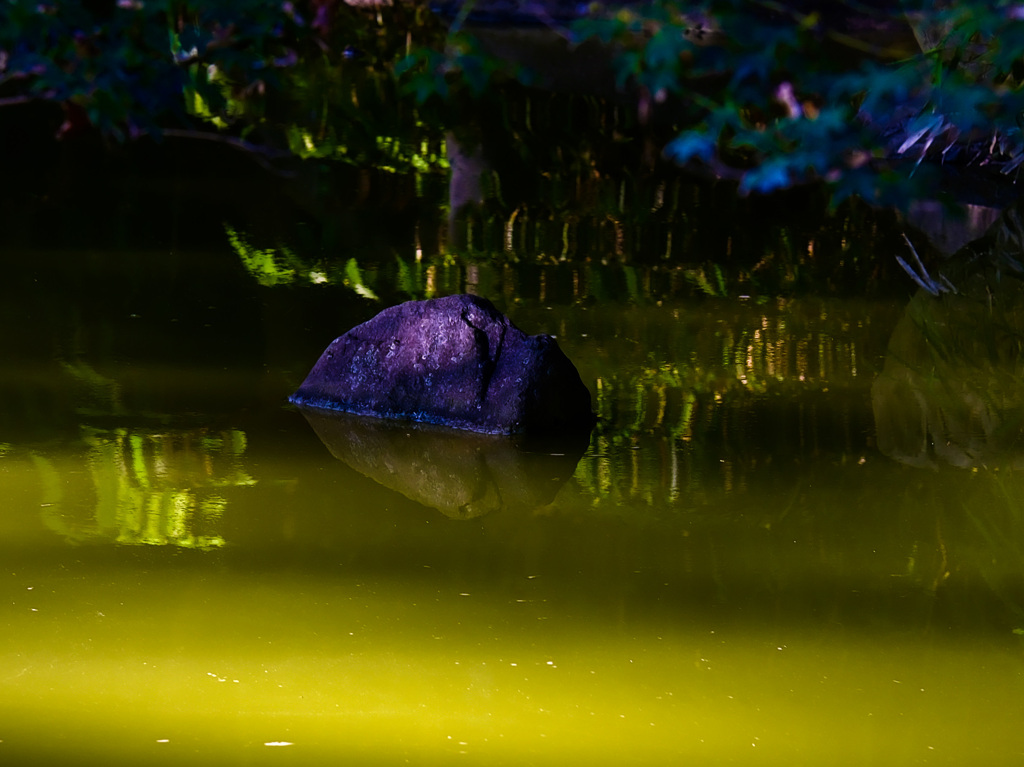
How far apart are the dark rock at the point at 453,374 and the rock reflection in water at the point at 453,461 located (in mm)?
82

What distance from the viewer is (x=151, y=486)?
4883 mm

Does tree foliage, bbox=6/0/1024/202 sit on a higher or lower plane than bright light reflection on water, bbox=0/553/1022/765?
higher

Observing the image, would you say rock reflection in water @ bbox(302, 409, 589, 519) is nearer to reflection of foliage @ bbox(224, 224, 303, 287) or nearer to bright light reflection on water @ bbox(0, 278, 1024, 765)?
bright light reflection on water @ bbox(0, 278, 1024, 765)

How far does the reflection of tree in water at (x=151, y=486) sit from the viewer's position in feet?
14.8

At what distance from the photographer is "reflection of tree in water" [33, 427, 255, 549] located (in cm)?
451

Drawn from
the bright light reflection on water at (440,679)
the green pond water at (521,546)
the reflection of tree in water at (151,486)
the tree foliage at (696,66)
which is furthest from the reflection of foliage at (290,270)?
the tree foliage at (696,66)

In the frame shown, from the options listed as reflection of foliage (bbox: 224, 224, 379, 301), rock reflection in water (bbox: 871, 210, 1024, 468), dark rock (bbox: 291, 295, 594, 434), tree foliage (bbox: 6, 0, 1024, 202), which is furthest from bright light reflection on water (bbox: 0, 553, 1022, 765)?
reflection of foliage (bbox: 224, 224, 379, 301)

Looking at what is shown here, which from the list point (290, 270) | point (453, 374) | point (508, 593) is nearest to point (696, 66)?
point (508, 593)

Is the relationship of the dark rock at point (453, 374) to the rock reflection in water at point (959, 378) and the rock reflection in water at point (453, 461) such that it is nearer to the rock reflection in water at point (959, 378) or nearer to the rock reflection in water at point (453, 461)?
the rock reflection in water at point (453, 461)

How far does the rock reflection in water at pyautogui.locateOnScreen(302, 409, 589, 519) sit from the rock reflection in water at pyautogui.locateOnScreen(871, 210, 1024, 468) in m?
1.29

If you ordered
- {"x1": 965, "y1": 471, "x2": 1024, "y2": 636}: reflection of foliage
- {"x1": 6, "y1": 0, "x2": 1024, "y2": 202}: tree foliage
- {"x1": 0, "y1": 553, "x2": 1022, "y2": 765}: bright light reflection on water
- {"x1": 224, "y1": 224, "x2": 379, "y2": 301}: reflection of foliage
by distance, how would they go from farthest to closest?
1. {"x1": 224, "y1": 224, "x2": 379, "y2": 301}: reflection of foliage
2. {"x1": 965, "y1": 471, "x2": 1024, "y2": 636}: reflection of foliage
3. {"x1": 0, "y1": 553, "x2": 1022, "y2": 765}: bright light reflection on water
4. {"x1": 6, "y1": 0, "x2": 1024, "y2": 202}: tree foliage

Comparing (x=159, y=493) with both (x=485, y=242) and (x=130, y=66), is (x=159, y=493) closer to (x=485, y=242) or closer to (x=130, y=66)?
(x=130, y=66)

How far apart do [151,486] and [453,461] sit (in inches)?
40.0

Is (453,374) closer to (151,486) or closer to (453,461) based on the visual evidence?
(453,461)
